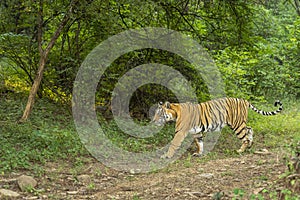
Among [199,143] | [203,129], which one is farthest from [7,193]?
[203,129]

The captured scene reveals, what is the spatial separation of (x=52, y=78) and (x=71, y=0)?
259 cm

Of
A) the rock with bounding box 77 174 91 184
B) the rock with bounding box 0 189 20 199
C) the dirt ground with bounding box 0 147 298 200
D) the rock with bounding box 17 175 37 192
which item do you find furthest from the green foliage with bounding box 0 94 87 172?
the rock with bounding box 0 189 20 199

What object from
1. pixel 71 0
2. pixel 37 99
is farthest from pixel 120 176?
pixel 37 99

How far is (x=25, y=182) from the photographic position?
6.05 metres

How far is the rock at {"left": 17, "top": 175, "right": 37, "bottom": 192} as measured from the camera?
5961 millimetres

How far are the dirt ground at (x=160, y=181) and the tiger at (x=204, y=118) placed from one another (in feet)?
4.33

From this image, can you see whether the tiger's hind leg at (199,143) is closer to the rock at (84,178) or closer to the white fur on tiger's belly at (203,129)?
the white fur on tiger's belly at (203,129)

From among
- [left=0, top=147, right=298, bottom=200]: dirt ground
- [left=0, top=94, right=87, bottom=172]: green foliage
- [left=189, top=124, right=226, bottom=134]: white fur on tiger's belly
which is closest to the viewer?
[left=0, top=147, right=298, bottom=200]: dirt ground

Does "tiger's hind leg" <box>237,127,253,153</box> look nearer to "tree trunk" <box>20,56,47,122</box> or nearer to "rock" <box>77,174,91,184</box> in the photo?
"rock" <box>77,174,91,184</box>

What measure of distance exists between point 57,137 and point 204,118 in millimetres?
3229

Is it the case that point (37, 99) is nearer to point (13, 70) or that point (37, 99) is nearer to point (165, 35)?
point (13, 70)

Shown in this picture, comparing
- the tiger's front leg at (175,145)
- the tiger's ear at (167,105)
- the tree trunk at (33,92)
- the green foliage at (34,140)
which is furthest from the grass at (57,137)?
the tiger's ear at (167,105)

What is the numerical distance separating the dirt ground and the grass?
388mm

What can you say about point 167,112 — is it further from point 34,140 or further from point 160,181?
point 160,181
